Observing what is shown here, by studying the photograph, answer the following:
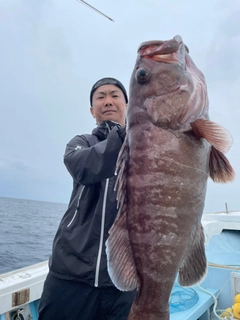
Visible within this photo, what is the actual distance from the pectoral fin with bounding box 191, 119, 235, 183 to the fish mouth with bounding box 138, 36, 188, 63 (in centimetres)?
44

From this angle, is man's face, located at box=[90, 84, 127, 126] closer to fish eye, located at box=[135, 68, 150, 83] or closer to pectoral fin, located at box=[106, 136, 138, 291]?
fish eye, located at box=[135, 68, 150, 83]

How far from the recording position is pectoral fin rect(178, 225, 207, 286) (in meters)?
1.66

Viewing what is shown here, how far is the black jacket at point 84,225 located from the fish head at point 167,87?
427 mm

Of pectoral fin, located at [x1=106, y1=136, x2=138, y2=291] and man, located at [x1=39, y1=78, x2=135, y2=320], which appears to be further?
man, located at [x1=39, y1=78, x2=135, y2=320]

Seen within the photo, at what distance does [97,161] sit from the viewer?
6.67 ft

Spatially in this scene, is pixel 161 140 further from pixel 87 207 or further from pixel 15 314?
pixel 15 314

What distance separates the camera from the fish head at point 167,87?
5.36 feet

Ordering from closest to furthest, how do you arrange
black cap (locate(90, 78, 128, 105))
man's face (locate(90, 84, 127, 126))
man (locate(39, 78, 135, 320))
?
1. man (locate(39, 78, 135, 320))
2. man's face (locate(90, 84, 127, 126))
3. black cap (locate(90, 78, 128, 105))

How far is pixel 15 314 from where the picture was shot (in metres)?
3.38

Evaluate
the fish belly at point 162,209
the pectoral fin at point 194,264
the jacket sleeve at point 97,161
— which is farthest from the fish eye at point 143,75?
the pectoral fin at point 194,264

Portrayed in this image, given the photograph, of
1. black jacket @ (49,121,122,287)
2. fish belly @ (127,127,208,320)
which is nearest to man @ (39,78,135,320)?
black jacket @ (49,121,122,287)

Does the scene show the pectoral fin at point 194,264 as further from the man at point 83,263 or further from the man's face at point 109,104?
the man's face at point 109,104

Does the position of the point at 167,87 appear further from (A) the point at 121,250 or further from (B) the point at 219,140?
(A) the point at 121,250

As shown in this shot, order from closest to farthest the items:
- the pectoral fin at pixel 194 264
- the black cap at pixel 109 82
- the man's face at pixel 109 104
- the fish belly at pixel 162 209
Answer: the fish belly at pixel 162 209, the pectoral fin at pixel 194 264, the man's face at pixel 109 104, the black cap at pixel 109 82
